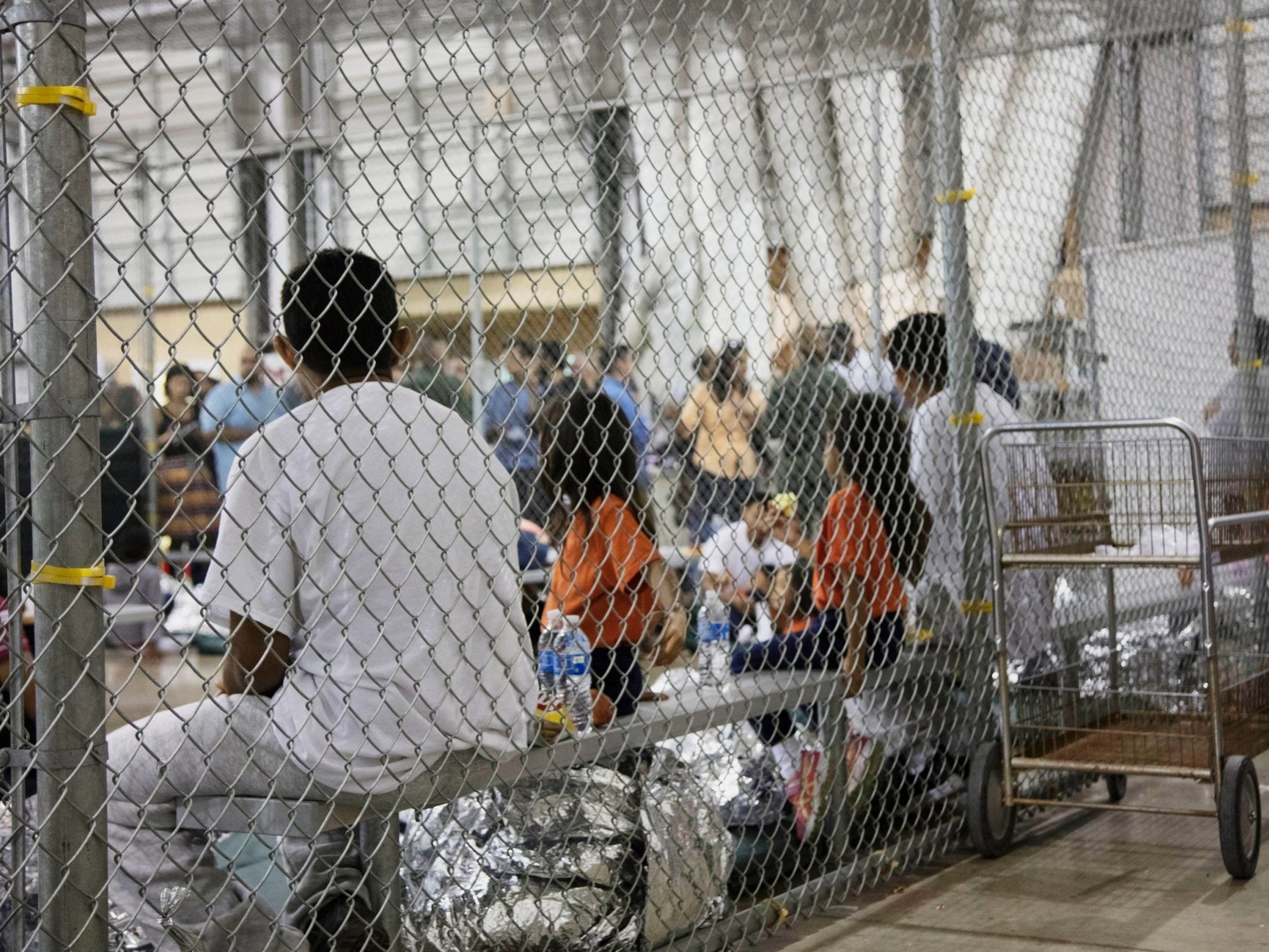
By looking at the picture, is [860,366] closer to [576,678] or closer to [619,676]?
[619,676]

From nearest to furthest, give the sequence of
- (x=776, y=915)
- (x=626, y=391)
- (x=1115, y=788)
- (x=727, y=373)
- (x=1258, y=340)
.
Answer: (x=776, y=915) → (x=1115, y=788) → (x=1258, y=340) → (x=727, y=373) → (x=626, y=391)

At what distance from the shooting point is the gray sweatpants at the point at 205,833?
251 cm

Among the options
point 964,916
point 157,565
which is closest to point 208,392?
point 157,565

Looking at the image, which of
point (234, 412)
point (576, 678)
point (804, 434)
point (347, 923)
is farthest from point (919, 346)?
point (234, 412)

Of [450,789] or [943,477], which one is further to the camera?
[943,477]

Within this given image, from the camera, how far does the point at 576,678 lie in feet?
10.6

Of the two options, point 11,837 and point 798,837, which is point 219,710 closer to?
point 11,837

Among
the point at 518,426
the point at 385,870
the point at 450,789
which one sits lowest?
the point at 385,870

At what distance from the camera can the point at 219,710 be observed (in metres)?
2.59

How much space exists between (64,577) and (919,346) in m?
2.99

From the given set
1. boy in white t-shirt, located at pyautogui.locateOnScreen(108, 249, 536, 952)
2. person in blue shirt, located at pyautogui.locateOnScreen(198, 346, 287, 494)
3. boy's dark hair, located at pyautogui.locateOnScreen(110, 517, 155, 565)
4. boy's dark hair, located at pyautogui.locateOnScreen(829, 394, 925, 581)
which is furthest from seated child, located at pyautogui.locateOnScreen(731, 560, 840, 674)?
person in blue shirt, located at pyautogui.locateOnScreen(198, 346, 287, 494)

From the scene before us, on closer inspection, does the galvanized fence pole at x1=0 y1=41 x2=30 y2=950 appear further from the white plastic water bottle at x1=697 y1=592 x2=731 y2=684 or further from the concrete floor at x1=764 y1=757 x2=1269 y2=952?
the white plastic water bottle at x1=697 y1=592 x2=731 y2=684

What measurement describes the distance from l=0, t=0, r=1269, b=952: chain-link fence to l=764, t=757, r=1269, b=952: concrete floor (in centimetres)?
→ 14

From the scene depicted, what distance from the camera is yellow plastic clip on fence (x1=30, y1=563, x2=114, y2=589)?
6.54 ft
